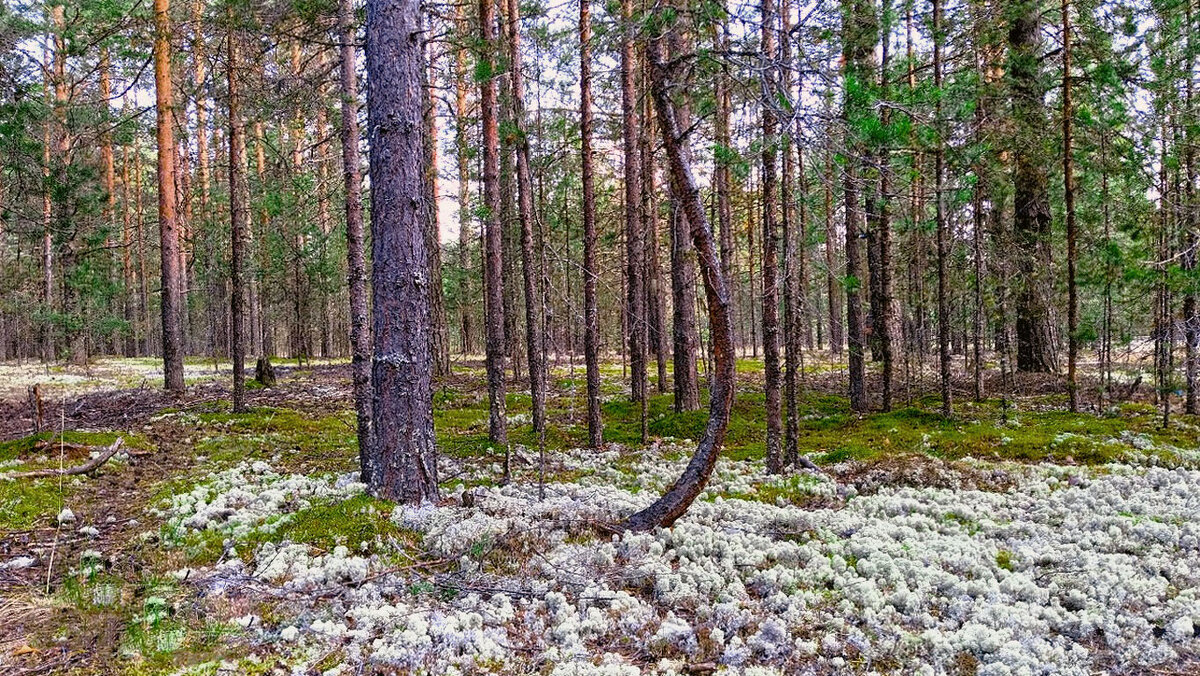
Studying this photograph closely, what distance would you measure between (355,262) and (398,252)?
93.1 inches

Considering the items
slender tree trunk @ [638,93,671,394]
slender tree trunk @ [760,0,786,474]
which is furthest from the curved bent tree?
slender tree trunk @ [638,93,671,394]

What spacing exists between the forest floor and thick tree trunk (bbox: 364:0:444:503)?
54 centimetres

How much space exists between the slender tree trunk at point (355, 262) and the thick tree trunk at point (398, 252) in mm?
1568

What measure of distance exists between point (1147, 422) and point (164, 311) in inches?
784

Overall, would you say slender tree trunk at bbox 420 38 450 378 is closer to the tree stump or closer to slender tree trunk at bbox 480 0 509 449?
slender tree trunk at bbox 480 0 509 449

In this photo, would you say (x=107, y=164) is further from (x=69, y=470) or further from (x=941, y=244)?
(x=941, y=244)

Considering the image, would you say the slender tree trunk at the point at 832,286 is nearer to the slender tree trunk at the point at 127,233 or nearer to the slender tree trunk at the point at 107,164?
the slender tree trunk at the point at 107,164

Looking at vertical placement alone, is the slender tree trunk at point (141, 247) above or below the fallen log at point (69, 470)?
above

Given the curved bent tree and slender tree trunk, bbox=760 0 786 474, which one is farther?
slender tree trunk, bbox=760 0 786 474

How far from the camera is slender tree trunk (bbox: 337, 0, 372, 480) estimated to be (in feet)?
24.6

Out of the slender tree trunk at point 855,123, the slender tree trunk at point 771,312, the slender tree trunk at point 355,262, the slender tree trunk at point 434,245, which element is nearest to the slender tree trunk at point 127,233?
the slender tree trunk at point 434,245

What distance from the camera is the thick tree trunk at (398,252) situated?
5672 millimetres

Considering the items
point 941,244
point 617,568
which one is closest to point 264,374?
point 617,568

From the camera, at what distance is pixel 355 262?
7723mm
